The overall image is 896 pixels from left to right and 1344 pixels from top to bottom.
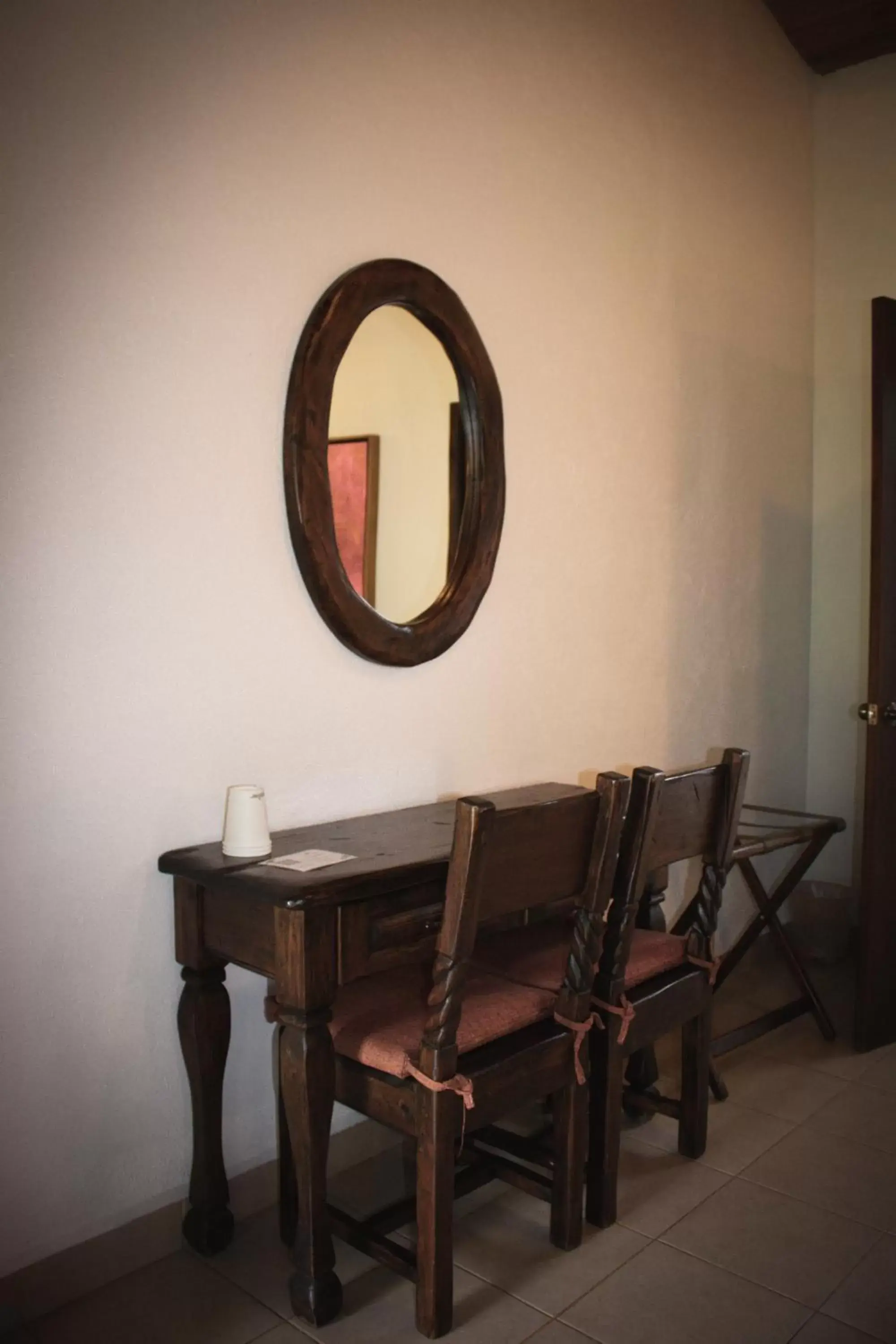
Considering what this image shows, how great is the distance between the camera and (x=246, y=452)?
215cm

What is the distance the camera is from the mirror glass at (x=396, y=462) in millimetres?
2336

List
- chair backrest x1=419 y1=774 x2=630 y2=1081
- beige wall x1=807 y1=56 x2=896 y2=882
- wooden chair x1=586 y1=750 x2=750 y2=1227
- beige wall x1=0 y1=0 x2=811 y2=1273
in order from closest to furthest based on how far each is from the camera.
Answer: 1. chair backrest x1=419 y1=774 x2=630 y2=1081
2. beige wall x1=0 y1=0 x2=811 y2=1273
3. wooden chair x1=586 y1=750 x2=750 y2=1227
4. beige wall x1=807 y1=56 x2=896 y2=882

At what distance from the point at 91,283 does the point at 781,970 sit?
10.4 feet

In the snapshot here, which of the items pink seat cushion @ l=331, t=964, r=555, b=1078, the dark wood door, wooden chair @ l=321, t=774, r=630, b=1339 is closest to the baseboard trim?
wooden chair @ l=321, t=774, r=630, b=1339

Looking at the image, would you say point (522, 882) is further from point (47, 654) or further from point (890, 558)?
point (890, 558)

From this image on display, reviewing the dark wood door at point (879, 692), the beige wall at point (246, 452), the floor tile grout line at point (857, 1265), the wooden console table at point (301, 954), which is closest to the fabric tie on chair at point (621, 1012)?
the wooden console table at point (301, 954)

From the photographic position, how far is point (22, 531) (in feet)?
5.91

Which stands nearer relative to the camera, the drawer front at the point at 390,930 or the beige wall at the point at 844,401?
the drawer front at the point at 390,930

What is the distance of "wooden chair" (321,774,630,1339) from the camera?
1.79 meters

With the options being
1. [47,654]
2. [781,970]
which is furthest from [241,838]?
[781,970]

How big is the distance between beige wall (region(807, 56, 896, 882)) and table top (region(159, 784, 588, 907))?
2.17 meters

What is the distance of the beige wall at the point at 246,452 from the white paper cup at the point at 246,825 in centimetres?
12

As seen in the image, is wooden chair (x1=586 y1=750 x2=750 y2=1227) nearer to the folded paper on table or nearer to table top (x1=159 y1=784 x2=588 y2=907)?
table top (x1=159 y1=784 x2=588 y2=907)

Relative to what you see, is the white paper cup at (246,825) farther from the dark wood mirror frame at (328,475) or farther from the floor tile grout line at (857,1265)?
the floor tile grout line at (857,1265)
